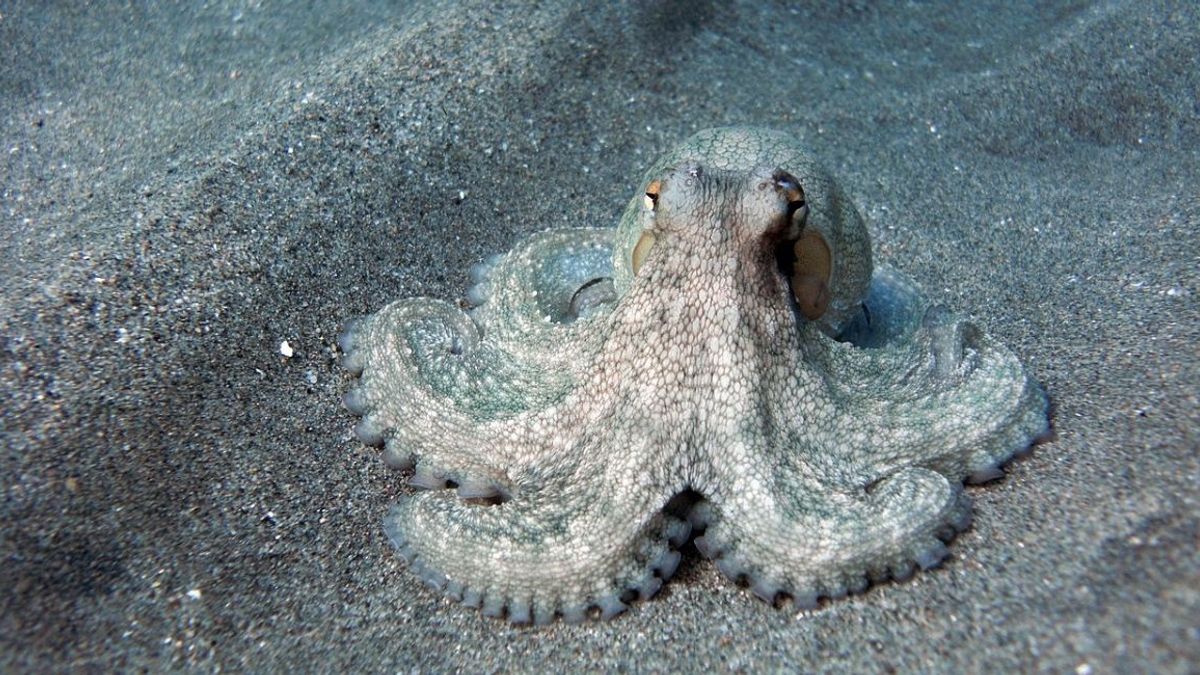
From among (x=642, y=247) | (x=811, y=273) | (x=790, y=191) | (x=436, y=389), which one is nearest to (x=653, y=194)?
(x=642, y=247)

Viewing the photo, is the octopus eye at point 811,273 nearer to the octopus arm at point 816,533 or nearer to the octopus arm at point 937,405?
the octopus arm at point 937,405

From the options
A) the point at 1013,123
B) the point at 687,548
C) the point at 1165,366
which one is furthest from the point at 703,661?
the point at 1013,123

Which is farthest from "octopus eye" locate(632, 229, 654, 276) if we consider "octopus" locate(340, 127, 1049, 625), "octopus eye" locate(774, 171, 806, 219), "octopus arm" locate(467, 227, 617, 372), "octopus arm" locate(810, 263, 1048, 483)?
"octopus arm" locate(810, 263, 1048, 483)

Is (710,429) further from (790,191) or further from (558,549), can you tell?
(790,191)

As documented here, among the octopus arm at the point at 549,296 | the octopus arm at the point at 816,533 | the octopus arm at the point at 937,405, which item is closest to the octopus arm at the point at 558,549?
the octopus arm at the point at 816,533

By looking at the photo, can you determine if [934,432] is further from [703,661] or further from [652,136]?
[652,136]
